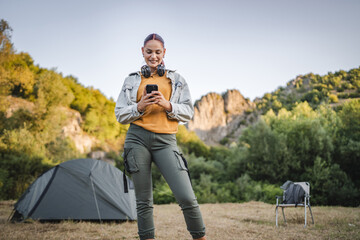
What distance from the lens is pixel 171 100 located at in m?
1.95

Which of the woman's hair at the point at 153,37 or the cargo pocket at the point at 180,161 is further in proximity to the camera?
the woman's hair at the point at 153,37

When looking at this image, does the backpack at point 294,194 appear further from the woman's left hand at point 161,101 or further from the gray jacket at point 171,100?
the woman's left hand at point 161,101

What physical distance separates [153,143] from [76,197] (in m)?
4.35

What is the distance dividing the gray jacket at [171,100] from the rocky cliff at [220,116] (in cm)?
5266

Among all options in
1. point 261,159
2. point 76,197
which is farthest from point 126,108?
point 261,159

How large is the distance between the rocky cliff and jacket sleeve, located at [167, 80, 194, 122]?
52637 mm

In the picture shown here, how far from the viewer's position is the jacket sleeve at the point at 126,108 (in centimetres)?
180

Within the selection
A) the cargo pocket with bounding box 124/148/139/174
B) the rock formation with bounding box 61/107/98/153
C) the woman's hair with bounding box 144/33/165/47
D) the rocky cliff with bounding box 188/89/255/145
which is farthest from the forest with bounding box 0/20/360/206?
the rocky cliff with bounding box 188/89/255/145

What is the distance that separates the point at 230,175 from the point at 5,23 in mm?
16028

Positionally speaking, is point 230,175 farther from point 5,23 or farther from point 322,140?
point 5,23

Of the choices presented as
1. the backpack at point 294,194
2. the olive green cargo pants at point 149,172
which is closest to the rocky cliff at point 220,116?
the backpack at point 294,194

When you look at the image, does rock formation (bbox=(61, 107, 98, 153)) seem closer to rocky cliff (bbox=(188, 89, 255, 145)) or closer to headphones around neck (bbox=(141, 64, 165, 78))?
headphones around neck (bbox=(141, 64, 165, 78))

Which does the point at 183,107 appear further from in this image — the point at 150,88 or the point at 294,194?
the point at 294,194

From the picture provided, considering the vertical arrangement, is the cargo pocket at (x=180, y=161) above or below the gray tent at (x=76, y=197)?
above
